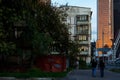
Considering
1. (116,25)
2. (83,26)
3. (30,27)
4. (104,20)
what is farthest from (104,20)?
(30,27)

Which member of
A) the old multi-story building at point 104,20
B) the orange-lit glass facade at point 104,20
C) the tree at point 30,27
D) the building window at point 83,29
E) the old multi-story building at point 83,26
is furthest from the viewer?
the orange-lit glass facade at point 104,20

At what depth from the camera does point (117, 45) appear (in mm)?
153250

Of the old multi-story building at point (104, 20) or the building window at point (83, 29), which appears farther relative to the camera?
the old multi-story building at point (104, 20)

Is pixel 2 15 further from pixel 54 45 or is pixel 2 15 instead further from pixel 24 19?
pixel 54 45

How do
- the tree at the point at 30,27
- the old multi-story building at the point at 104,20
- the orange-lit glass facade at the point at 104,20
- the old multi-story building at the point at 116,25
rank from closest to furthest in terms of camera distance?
1. the tree at the point at 30,27
2. the old multi-story building at the point at 104,20
3. the orange-lit glass facade at the point at 104,20
4. the old multi-story building at the point at 116,25

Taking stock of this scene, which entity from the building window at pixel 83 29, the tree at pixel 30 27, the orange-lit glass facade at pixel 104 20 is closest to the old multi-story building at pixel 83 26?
the building window at pixel 83 29

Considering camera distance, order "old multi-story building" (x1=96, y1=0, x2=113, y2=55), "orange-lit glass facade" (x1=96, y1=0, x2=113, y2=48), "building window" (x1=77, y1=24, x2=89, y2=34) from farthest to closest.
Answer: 1. "orange-lit glass facade" (x1=96, y1=0, x2=113, y2=48)
2. "old multi-story building" (x1=96, y1=0, x2=113, y2=55)
3. "building window" (x1=77, y1=24, x2=89, y2=34)

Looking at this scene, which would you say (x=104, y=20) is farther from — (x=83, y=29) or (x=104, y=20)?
Answer: (x=83, y=29)

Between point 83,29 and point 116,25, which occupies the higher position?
point 116,25

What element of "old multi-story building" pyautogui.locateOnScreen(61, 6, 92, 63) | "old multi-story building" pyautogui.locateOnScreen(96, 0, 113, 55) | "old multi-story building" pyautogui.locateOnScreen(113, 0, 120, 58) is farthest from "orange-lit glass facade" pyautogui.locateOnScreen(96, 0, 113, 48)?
"old multi-story building" pyautogui.locateOnScreen(61, 6, 92, 63)

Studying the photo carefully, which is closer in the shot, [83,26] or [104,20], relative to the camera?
[83,26]

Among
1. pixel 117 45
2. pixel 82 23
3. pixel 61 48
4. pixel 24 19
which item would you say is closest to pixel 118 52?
pixel 117 45

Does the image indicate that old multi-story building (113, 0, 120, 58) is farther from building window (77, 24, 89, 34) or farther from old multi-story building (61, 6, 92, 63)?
building window (77, 24, 89, 34)

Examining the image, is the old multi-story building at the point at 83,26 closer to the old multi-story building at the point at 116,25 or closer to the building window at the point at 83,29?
the building window at the point at 83,29
